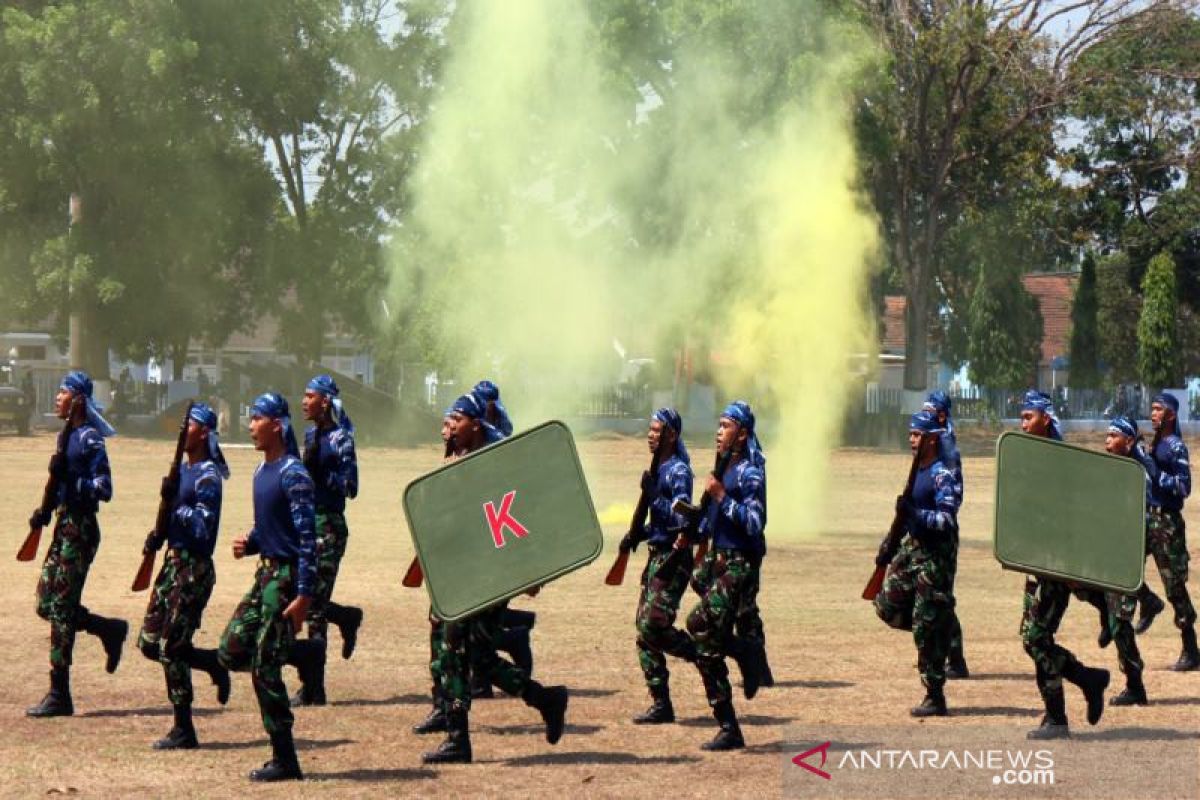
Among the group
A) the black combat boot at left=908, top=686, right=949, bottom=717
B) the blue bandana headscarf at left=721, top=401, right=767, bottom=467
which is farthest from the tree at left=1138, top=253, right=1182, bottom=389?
the blue bandana headscarf at left=721, top=401, right=767, bottom=467

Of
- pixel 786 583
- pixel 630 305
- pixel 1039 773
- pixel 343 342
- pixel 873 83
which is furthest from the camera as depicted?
pixel 343 342

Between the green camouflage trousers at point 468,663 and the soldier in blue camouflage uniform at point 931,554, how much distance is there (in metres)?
2.90

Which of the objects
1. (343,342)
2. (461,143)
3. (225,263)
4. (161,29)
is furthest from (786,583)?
(343,342)

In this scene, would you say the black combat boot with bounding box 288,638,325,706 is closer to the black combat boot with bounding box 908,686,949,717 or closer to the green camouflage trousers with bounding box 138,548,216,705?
the green camouflage trousers with bounding box 138,548,216,705

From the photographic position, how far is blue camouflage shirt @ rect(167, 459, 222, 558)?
11.0 m

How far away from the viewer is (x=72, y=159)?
2051 inches

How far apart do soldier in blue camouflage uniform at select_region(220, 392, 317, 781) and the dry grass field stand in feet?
1.24

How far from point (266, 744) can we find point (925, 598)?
4.29 m

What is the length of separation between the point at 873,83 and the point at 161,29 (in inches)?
748

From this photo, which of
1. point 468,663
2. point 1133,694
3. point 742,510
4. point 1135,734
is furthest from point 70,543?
point 1133,694

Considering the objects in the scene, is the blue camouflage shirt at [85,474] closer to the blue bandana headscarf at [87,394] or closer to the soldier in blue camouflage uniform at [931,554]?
the blue bandana headscarf at [87,394]

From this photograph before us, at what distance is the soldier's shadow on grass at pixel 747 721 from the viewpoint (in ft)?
39.8

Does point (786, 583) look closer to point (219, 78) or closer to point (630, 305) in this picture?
point (630, 305)

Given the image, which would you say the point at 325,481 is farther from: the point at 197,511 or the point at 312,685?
the point at 197,511
